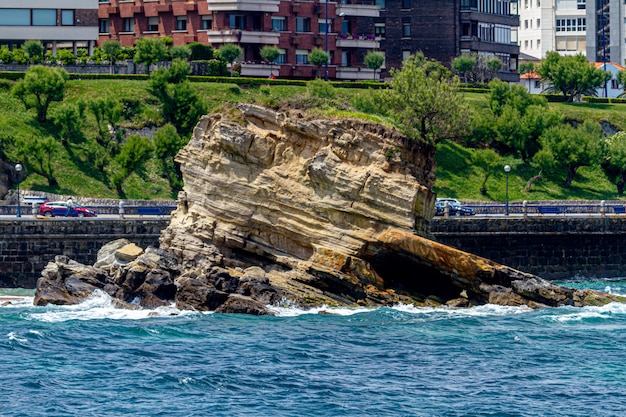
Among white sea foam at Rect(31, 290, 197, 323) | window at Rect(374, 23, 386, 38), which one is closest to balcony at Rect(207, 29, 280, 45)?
window at Rect(374, 23, 386, 38)

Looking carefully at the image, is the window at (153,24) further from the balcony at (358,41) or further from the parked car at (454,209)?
the parked car at (454,209)

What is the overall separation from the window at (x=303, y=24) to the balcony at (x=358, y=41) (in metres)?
3.95

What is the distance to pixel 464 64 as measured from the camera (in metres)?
135

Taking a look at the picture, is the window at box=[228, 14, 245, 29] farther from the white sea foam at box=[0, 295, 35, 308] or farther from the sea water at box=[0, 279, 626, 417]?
the sea water at box=[0, 279, 626, 417]

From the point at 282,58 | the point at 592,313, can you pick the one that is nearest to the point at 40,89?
the point at 282,58

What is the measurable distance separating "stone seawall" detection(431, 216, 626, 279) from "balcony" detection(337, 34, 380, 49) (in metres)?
53.6

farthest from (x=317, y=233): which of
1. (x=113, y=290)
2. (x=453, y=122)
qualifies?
(x=453, y=122)

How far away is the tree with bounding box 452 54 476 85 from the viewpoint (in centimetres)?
13438

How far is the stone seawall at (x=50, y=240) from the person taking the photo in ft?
235

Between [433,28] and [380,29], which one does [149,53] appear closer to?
[380,29]

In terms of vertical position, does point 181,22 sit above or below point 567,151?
above

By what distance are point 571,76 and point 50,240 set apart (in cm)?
7105

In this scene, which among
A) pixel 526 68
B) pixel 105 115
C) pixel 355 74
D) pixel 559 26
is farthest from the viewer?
pixel 559 26

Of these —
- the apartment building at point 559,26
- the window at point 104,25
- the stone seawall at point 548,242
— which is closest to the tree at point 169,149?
the stone seawall at point 548,242
